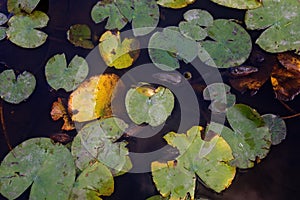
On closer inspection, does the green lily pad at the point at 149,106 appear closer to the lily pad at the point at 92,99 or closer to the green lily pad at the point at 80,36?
the lily pad at the point at 92,99

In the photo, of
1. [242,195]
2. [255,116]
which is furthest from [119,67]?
[242,195]

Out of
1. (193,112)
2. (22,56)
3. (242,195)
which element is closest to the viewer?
(242,195)

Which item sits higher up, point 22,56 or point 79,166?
point 22,56

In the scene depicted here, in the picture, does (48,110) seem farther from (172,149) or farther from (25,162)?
(172,149)

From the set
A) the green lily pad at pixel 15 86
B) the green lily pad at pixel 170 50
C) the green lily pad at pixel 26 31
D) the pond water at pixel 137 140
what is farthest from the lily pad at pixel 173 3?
the green lily pad at pixel 15 86

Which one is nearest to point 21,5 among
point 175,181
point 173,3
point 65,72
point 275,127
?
point 65,72

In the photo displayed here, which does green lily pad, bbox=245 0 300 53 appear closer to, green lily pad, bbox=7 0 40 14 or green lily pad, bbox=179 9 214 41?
green lily pad, bbox=179 9 214 41
